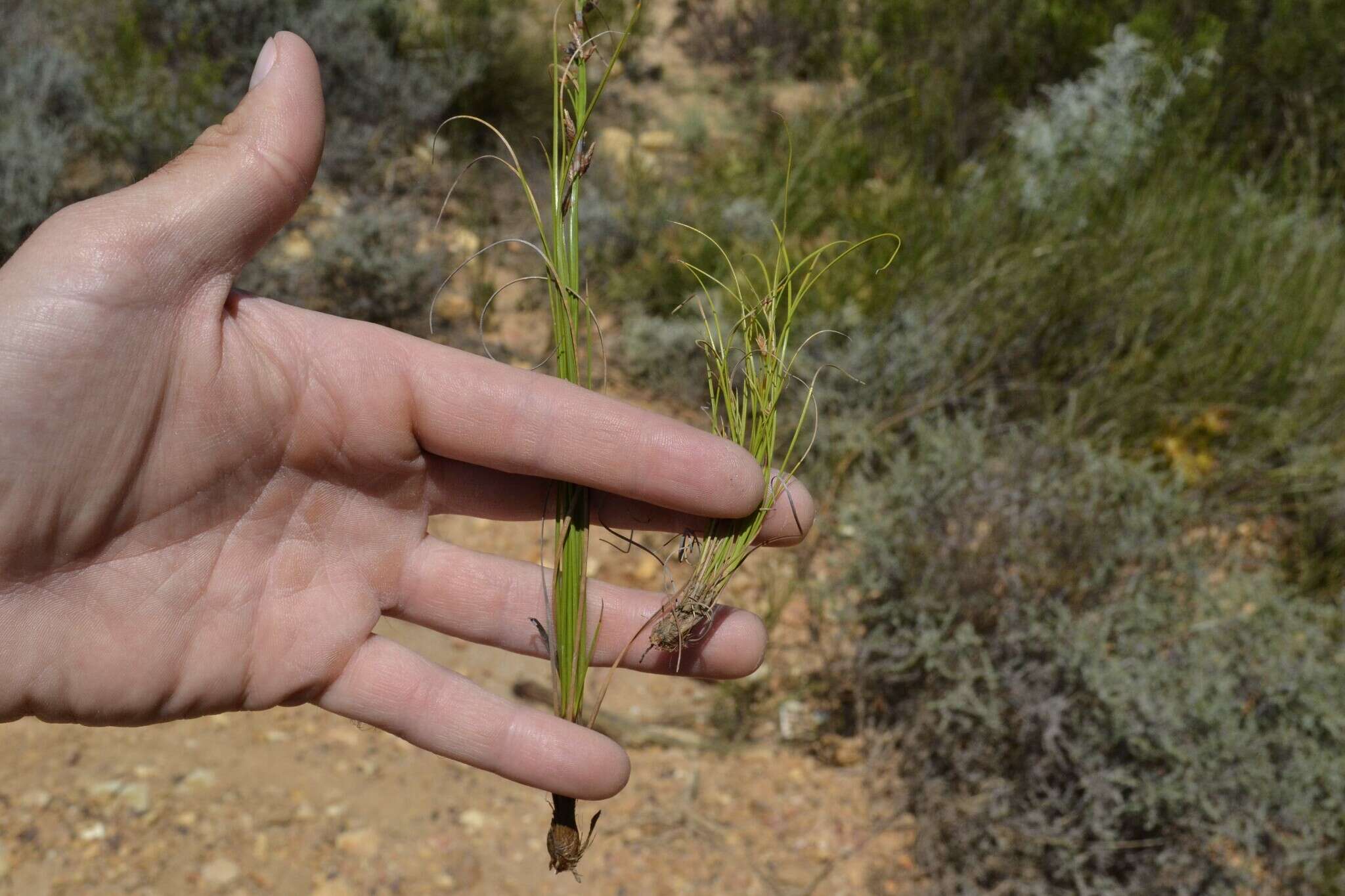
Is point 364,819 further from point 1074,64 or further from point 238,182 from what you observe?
point 1074,64

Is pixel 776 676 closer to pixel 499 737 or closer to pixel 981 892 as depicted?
pixel 981 892

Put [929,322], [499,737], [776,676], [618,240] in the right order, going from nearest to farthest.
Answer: [499,737], [776,676], [929,322], [618,240]

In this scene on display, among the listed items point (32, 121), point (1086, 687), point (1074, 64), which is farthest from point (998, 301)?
point (32, 121)

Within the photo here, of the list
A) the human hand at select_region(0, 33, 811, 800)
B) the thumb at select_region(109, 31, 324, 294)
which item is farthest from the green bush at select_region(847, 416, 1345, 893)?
the thumb at select_region(109, 31, 324, 294)

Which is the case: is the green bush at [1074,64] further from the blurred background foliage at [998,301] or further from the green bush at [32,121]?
the green bush at [32,121]

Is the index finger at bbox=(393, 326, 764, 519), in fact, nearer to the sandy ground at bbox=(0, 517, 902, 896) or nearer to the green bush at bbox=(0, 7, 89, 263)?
the sandy ground at bbox=(0, 517, 902, 896)

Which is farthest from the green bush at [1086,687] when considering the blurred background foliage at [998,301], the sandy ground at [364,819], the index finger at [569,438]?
the index finger at [569,438]

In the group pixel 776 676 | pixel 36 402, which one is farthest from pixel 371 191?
pixel 36 402
